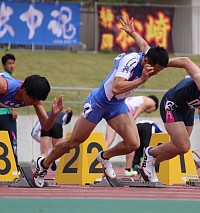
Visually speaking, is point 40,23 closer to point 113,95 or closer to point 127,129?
point 127,129

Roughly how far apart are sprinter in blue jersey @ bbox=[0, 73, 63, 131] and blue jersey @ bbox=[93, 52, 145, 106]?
1145 millimetres

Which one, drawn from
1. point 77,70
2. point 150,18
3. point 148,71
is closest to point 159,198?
point 148,71

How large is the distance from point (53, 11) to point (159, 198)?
23.8 m

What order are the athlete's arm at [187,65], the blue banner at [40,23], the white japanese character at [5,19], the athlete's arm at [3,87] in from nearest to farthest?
the athlete's arm at [3,87], the athlete's arm at [187,65], the white japanese character at [5,19], the blue banner at [40,23]

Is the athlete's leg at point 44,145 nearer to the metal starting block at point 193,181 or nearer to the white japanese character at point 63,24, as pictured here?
the metal starting block at point 193,181

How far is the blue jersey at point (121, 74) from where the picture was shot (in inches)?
516

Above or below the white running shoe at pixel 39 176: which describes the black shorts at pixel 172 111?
above

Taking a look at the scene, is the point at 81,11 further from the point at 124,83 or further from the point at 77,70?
the point at 124,83

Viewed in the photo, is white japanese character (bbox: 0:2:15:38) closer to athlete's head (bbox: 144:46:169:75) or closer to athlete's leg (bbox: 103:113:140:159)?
athlete's leg (bbox: 103:113:140:159)

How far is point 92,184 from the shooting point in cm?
1447

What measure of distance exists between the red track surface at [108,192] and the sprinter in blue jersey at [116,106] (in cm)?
55

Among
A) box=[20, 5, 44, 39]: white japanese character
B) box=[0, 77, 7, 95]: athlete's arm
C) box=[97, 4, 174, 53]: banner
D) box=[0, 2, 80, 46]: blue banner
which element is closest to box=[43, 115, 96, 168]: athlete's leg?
box=[0, 77, 7, 95]: athlete's arm

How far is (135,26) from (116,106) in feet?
75.0

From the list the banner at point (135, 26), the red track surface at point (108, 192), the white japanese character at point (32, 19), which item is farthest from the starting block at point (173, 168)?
the banner at point (135, 26)
